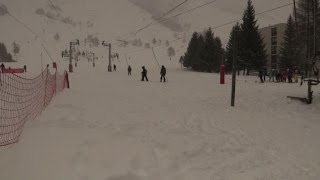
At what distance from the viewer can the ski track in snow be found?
23.3 ft

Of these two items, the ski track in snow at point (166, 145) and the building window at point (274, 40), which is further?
the building window at point (274, 40)

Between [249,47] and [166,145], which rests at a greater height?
[249,47]

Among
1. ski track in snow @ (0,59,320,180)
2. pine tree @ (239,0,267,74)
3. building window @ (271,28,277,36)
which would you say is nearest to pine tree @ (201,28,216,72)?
pine tree @ (239,0,267,74)

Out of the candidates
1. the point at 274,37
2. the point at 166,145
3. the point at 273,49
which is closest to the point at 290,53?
the point at 273,49

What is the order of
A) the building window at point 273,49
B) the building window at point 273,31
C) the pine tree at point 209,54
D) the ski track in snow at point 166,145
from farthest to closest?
the building window at point 273,31 < the building window at point 273,49 < the pine tree at point 209,54 < the ski track in snow at point 166,145

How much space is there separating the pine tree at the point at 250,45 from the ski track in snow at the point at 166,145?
145ft

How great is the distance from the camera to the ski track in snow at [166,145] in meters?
7.10

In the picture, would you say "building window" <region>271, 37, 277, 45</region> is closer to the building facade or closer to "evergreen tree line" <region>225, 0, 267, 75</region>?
the building facade

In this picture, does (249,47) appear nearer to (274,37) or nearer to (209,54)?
(209,54)

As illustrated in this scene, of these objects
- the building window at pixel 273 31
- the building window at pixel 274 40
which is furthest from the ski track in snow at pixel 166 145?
the building window at pixel 273 31

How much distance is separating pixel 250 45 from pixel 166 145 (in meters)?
51.7

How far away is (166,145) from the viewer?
28.8ft

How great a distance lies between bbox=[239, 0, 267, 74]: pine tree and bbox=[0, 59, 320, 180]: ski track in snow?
4423cm

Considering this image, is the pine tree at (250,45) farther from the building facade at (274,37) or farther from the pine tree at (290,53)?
the building facade at (274,37)
